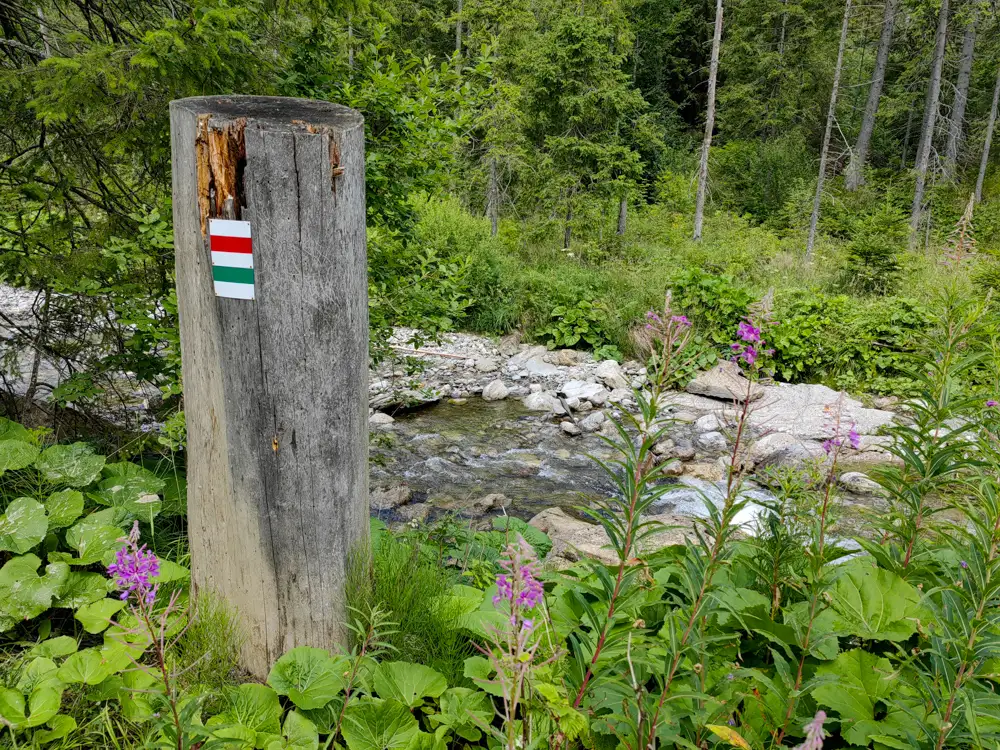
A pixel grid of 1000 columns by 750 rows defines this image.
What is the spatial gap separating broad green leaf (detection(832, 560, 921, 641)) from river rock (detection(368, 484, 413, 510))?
3.79m

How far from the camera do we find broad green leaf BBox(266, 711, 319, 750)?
5.34ft

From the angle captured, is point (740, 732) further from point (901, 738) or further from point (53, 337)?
point (53, 337)

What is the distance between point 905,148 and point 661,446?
23.2 meters

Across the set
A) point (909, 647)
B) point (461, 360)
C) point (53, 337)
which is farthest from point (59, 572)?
point (461, 360)

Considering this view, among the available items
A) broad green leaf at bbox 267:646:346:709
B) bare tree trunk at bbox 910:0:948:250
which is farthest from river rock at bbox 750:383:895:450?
bare tree trunk at bbox 910:0:948:250

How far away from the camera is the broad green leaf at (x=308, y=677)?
1763mm

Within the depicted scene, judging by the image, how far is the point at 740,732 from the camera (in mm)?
1554

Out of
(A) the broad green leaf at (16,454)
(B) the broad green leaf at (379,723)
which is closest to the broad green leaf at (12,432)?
(A) the broad green leaf at (16,454)

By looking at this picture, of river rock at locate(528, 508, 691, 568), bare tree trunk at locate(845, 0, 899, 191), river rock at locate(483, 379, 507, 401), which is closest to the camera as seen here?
river rock at locate(528, 508, 691, 568)

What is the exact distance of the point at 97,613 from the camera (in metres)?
2.04

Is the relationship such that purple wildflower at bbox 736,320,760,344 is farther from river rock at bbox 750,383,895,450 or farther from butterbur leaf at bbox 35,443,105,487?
river rock at bbox 750,383,895,450

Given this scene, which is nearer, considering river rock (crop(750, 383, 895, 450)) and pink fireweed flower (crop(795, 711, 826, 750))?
pink fireweed flower (crop(795, 711, 826, 750))

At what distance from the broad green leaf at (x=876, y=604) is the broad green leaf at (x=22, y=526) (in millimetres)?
2508

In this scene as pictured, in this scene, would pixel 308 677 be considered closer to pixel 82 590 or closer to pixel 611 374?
pixel 82 590
